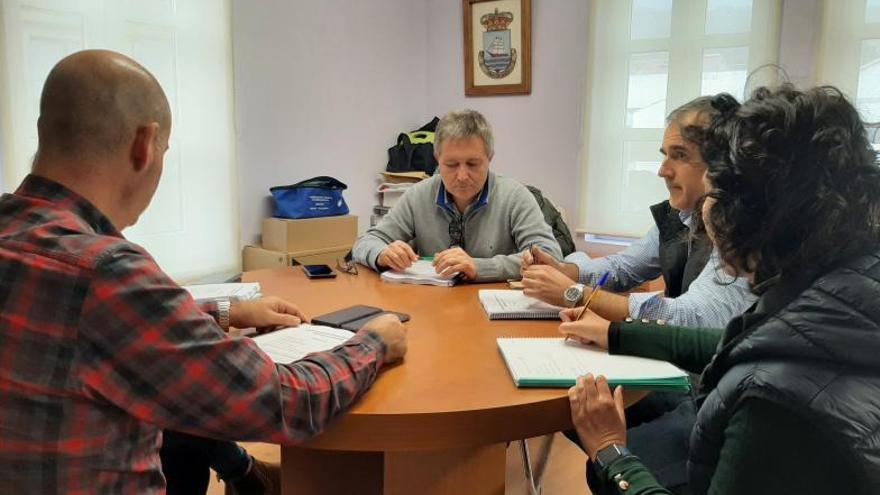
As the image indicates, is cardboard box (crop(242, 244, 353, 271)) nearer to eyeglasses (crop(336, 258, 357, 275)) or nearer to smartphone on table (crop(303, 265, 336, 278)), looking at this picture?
eyeglasses (crop(336, 258, 357, 275))

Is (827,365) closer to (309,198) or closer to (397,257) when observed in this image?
(397,257)

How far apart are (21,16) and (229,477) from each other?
2135mm

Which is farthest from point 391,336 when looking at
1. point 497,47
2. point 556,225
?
point 497,47

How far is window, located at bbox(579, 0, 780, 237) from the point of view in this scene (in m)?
3.49

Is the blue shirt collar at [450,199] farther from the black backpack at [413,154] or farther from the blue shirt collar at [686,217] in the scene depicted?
the black backpack at [413,154]

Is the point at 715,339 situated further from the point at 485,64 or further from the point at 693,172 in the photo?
the point at 485,64

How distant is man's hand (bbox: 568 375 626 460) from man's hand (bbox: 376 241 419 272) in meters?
1.01

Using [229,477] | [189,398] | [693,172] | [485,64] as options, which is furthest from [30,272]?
[485,64]

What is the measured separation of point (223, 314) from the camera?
1373mm

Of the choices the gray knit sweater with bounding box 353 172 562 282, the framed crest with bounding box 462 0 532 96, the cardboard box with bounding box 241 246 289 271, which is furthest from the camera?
the framed crest with bounding box 462 0 532 96

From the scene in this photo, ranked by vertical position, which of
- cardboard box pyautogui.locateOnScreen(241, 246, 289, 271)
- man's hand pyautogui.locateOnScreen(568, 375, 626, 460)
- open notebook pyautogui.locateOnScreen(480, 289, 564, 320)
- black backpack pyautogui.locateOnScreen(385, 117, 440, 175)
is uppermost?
black backpack pyautogui.locateOnScreen(385, 117, 440, 175)

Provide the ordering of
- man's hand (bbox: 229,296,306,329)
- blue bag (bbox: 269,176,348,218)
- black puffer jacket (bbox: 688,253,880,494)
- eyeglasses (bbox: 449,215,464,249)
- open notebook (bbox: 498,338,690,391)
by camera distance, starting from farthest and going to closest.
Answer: blue bag (bbox: 269,176,348,218), eyeglasses (bbox: 449,215,464,249), man's hand (bbox: 229,296,306,329), open notebook (bbox: 498,338,690,391), black puffer jacket (bbox: 688,253,880,494)

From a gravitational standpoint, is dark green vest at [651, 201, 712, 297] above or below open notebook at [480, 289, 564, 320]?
Result: above

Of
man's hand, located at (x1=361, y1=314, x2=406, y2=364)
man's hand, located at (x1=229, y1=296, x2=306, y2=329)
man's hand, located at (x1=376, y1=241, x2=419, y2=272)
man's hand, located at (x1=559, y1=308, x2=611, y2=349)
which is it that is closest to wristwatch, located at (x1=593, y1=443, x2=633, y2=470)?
man's hand, located at (x1=559, y1=308, x2=611, y2=349)
